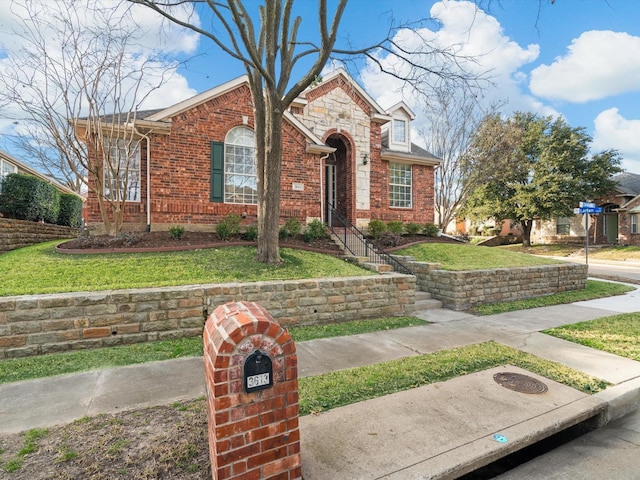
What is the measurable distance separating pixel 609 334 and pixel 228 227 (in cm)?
853

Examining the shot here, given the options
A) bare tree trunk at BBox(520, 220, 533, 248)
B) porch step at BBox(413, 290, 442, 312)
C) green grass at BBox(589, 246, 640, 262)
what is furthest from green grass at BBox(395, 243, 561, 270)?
bare tree trunk at BBox(520, 220, 533, 248)

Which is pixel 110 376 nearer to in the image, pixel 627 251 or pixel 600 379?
pixel 600 379

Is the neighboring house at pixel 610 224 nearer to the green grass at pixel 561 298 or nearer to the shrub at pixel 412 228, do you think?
the green grass at pixel 561 298

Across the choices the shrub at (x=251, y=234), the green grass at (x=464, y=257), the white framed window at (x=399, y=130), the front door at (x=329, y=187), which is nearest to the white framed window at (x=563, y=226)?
the white framed window at (x=399, y=130)

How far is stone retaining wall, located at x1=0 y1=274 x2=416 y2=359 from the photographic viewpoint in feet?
14.5

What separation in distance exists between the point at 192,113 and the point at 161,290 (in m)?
6.87

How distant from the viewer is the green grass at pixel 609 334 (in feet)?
16.2

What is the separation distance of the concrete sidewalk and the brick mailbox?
37cm

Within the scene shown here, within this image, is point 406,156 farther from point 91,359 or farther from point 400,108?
point 91,359

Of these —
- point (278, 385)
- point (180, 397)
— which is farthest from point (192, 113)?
point (278, 385)

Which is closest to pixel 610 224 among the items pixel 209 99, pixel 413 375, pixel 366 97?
pixel 366 97

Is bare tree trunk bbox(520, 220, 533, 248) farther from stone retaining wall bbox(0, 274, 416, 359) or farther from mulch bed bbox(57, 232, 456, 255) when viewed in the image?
stone retaining wall bbox(0, 274, 416, 359)

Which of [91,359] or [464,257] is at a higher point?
[464,257]

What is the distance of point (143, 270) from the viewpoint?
632 centimetres
